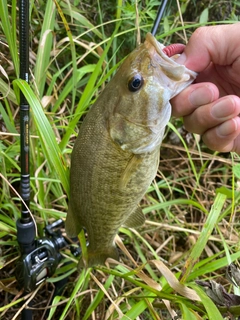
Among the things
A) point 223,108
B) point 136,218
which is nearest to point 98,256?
point 136,218

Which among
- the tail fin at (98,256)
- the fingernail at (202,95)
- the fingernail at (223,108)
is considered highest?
the fingernail at (202,95)

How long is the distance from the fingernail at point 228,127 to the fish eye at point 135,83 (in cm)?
35

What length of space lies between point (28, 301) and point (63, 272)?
10.8 inches

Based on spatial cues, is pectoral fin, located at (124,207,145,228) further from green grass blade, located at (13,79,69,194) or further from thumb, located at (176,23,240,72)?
thumb, located at (176,23,240,72)

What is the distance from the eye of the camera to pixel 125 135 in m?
1.22

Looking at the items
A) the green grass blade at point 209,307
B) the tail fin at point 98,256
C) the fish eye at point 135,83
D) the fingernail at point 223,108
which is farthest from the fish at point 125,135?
the green grass blade at point 209,307

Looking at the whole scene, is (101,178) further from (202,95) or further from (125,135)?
(202,95)

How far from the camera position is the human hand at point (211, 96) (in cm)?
127

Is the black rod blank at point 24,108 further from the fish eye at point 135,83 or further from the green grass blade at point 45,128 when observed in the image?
the fish eye at point 135,83

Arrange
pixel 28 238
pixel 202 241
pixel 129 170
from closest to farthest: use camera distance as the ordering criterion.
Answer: pixel 129 170, pixel 202 241, pixel 28 238

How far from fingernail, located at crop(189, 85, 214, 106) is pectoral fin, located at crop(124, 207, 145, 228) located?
0.50m

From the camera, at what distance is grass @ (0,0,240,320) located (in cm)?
134

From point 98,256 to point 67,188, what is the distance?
15.1 inches

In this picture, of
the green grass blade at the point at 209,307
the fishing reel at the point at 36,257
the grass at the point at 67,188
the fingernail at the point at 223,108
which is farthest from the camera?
the fishing reel at the point at 36,257
